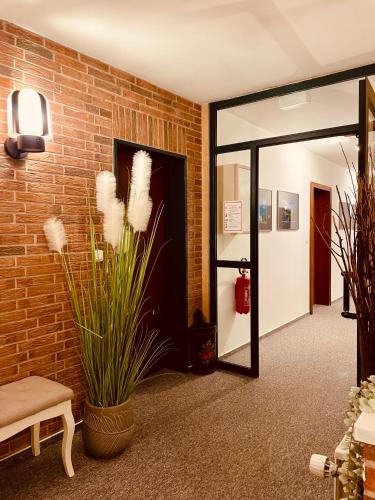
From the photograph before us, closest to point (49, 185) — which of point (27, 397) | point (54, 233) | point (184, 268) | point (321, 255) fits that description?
point (54, 233)

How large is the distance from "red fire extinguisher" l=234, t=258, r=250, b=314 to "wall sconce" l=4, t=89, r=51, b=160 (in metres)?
2.36

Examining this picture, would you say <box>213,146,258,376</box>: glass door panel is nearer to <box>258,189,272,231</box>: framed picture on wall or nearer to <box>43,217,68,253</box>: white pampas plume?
<box>258,189,272,231</box>: framed picture on wall

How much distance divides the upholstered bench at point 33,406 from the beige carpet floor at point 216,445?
8.2 inches

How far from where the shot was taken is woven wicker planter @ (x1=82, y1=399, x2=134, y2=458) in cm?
215

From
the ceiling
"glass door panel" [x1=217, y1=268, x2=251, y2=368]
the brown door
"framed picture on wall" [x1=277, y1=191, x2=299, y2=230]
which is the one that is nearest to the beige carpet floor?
"glass door panel" [x1=217, y1=268, x2=251, y2=368]

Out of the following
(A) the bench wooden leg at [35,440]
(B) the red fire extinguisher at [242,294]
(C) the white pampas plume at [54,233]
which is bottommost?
(A) the bench wooden leg at [35,440]

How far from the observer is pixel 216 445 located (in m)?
2.30

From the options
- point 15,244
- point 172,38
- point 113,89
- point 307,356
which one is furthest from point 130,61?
point 307,356

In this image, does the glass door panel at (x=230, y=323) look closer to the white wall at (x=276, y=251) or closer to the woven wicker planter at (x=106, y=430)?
the white wall at (x=276, y=251)

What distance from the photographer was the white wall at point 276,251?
3822mm

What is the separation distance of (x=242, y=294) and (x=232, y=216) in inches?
32.6

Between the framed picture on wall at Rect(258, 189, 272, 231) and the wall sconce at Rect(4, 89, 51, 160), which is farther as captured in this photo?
the framed picture on wall at Rect(258, 189, 272, 231)

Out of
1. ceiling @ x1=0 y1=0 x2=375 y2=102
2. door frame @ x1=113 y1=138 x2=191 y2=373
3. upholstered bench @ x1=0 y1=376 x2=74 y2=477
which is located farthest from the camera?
door frame @ x1=113 y1=138 x2=191 y2=373

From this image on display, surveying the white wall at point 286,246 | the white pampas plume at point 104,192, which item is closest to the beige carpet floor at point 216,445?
A: the white wall at point 286,246
